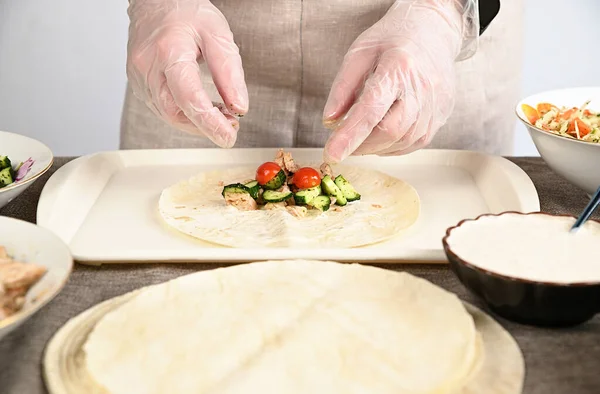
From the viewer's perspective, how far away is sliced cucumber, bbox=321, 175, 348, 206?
168cm

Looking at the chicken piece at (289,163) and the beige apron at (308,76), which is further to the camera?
the beige apron at (308,76)

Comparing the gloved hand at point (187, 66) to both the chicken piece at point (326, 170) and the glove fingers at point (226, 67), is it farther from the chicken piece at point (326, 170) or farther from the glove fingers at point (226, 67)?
the chicken piece at point (326, 170)

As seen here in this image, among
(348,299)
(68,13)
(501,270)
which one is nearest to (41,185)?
(348,299)

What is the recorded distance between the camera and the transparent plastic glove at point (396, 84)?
5.11 feet

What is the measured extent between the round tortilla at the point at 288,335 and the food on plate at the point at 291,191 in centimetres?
45

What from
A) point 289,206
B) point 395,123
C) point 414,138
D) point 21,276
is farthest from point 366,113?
point 21,276

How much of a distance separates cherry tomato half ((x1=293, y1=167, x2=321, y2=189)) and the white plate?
0.61m

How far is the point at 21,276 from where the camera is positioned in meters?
1.09

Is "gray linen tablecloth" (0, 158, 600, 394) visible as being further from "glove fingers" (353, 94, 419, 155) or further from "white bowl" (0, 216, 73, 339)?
"glove fingers" (353, 94, 419, 155)

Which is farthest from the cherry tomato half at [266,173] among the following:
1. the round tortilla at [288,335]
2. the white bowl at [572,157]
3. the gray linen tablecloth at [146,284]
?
the white bowl at [572,157]

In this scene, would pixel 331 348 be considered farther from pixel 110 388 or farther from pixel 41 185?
pixel 41 185

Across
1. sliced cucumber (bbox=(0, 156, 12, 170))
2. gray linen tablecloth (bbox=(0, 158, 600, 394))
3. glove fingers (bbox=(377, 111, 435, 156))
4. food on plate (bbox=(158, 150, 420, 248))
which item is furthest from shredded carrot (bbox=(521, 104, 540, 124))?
sliced cucumber (bbox=(0, 156, 12, 170))

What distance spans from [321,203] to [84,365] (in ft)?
2.56

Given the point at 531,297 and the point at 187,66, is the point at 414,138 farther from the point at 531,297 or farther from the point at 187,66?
the point at 531,297
